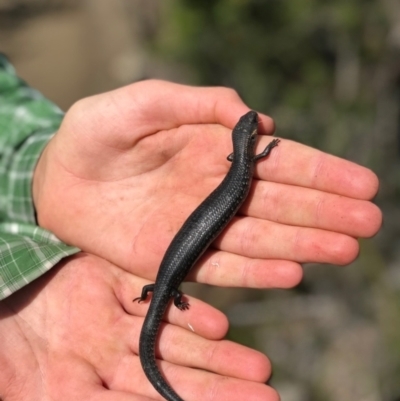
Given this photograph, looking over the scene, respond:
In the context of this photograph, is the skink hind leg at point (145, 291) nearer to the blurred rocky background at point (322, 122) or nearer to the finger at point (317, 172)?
the finger at point (317, 172)

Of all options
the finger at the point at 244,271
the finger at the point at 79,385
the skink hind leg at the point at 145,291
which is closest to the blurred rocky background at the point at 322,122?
the finger at the point at 244,271

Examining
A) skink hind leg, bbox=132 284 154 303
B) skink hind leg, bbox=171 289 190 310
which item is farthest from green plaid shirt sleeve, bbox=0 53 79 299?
skink hind leg, bbox=171 289 190 310

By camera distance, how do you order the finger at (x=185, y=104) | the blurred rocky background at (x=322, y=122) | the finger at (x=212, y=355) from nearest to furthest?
the finger at (x=212, y=355), the finger at (x=185, y=104), the blurred rocky background at (x=322, y=122)

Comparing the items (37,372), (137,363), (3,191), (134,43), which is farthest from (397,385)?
(134,43)

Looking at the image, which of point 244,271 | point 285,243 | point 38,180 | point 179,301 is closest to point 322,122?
point 285,243

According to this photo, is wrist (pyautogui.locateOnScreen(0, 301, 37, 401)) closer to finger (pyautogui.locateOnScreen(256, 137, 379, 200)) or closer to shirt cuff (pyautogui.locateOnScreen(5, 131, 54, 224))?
shirt cuff (pyautogui.locateOnScreen(5, 131, 54, 224))
